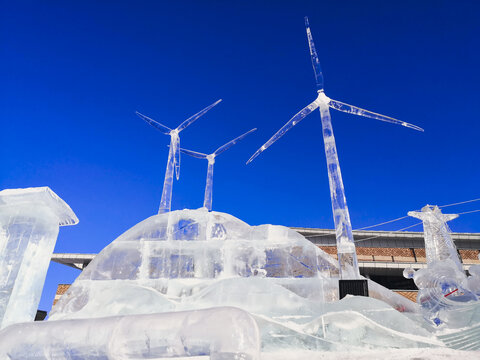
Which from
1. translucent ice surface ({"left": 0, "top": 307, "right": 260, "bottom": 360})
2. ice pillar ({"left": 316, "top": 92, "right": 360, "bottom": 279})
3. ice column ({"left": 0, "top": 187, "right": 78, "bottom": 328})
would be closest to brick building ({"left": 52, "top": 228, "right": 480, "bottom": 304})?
ice pillar ({"left": 316, "top": 92, "right": 360, "bottom": 279})

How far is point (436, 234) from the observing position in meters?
14.2

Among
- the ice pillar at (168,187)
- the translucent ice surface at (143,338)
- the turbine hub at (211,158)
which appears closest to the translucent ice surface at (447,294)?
the translucent ice surface at (143,338)

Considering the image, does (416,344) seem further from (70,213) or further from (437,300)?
(70,213)

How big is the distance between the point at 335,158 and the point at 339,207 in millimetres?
1976

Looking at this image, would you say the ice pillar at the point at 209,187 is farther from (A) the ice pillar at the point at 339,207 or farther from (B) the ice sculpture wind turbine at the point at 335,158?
(A) the ice pillar at the point at 339,207

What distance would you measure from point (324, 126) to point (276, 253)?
777 cm

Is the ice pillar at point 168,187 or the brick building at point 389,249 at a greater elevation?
the ice pillar at point 168,187

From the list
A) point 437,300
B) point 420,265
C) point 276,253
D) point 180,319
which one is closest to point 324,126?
point 276,253

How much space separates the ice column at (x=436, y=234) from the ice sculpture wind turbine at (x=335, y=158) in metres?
3.91

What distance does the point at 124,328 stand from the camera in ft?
11.2

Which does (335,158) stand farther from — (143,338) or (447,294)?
(143,338)

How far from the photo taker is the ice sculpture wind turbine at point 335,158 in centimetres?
973

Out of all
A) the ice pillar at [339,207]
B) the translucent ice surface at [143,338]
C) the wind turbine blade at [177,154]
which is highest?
the wind turbine blade at [177,154]

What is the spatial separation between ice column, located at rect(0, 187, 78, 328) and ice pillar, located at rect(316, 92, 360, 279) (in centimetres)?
674
